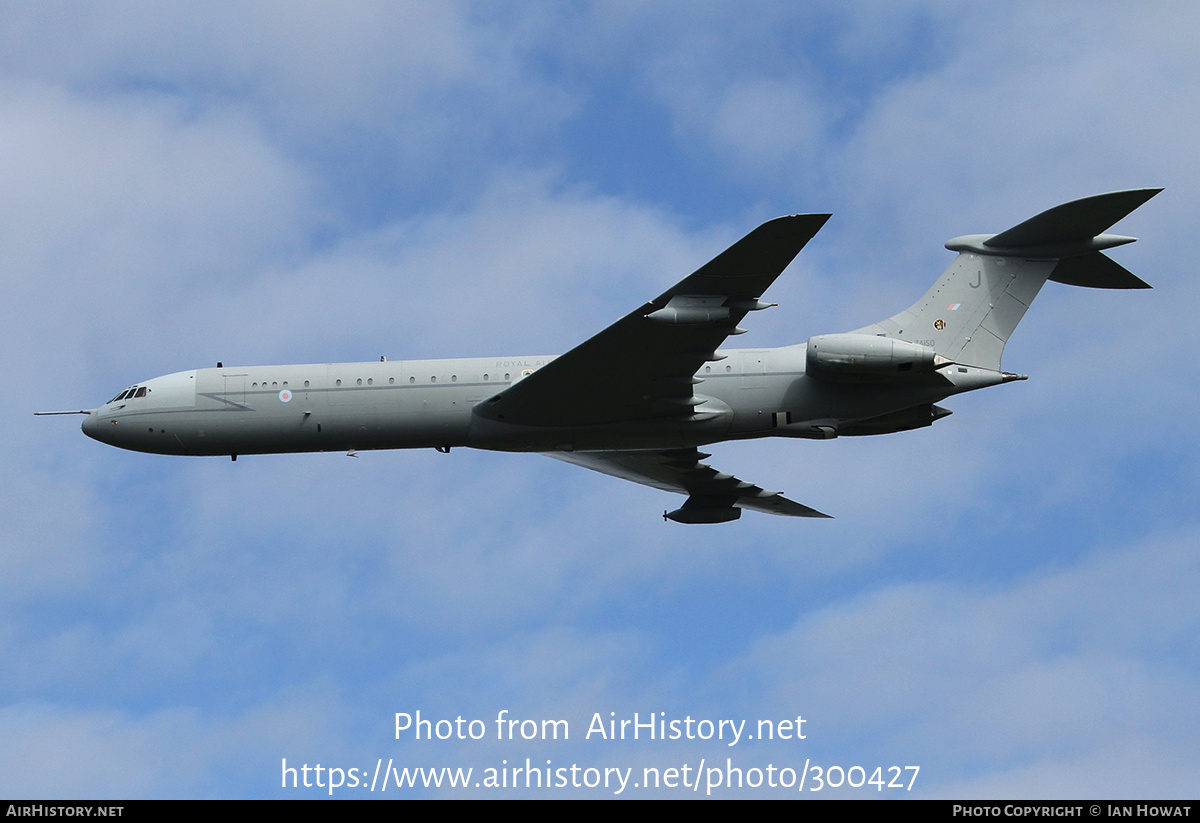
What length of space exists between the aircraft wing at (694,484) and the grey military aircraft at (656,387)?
19.2 ft

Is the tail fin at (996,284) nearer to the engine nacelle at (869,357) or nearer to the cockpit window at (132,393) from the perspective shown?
the engine nacelle at (869,357)

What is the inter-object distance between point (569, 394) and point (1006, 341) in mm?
14328

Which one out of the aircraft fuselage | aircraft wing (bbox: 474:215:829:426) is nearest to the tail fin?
the aircraft fuselage

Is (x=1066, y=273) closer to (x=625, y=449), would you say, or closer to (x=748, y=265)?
(x=748, y=265)

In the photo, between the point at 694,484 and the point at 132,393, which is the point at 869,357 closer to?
the point at 694,484

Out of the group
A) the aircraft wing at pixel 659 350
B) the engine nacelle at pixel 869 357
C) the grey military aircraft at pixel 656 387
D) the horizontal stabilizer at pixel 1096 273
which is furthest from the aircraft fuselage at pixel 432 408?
the horizontal stabilizer at pixel 1096 273

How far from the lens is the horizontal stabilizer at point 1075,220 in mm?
35875

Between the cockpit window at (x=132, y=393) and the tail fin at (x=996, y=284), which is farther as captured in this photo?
the cockpit window at (x=132, y=393)

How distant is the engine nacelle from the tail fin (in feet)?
8.09

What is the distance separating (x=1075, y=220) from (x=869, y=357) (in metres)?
8.08

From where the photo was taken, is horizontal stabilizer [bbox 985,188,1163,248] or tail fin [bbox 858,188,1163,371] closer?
horizontal stabilizer [bbox 985,188,1163,248]

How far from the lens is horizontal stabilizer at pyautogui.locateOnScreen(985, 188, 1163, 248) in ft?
118

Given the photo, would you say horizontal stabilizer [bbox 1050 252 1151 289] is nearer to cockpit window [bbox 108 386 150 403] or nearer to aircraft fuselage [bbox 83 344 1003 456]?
aircraft fuselage [bbox 83 344 1003 456]
